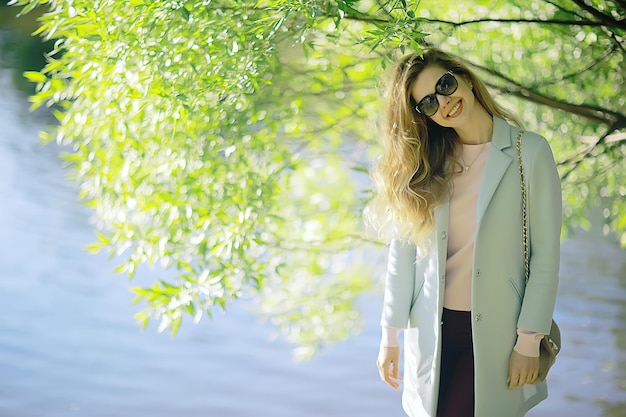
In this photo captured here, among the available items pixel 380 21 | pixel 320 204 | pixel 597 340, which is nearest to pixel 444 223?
pixel 380 21

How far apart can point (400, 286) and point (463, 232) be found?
0.24 meters

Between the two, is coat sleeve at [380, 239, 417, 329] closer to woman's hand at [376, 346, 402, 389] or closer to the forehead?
woman's hand at [376, 346, 402, 389]

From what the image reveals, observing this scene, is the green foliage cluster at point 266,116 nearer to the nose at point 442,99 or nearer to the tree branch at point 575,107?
the tree branch at point 575,107

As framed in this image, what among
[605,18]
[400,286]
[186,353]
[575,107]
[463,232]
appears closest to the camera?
[463,232]

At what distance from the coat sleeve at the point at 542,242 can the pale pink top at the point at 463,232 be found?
0.16 meters

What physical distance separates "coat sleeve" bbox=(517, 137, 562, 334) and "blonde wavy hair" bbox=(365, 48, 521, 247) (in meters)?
0.24

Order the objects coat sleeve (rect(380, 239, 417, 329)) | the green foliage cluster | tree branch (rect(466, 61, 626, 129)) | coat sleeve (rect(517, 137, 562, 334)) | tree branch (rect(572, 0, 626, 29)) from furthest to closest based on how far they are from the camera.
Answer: tree branch (rect(466, 61, 626, 129)) < tree branch (rect(572, 0, 626, 29)) < the green foliage cluster < coat sleeve (rect(380, 239, 417, 329)) < coat sleeve (rect(517, 137, 562, 334))

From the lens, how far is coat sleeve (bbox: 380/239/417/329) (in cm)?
246

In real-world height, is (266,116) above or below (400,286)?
below

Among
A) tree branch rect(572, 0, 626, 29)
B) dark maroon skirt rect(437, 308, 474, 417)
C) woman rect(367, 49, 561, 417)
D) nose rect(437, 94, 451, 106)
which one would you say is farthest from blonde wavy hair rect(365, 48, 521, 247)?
tree branch rect(572, 0, 626, 29)

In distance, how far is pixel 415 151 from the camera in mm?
2469

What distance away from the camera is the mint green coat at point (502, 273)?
7.28 ft

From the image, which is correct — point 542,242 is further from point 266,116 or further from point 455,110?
point 266,116

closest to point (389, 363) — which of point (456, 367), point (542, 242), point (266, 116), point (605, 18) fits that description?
point (456, 367)
